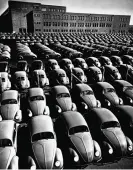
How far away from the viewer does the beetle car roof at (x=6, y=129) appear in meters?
7.27

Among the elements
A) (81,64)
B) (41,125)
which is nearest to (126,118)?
(41,125)

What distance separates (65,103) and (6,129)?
15.1 ft

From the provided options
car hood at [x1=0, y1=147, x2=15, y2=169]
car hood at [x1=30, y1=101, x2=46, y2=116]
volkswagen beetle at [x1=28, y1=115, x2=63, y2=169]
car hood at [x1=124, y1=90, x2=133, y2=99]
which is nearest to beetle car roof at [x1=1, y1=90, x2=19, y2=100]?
car hood at [x1=30, y1=101, x2=46, y2=116]

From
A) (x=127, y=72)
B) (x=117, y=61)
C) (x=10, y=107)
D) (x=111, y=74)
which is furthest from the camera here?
(x=117, y=61)

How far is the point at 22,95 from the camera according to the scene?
1409 centimetres

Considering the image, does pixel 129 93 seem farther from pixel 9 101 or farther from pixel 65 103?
pixel 9 101

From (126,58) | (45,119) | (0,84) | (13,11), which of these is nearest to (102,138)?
(45,119)

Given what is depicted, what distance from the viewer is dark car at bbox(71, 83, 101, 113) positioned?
37.1 ft

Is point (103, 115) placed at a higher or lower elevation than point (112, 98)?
lower

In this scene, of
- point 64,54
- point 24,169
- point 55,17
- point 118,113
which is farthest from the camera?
point 55,17

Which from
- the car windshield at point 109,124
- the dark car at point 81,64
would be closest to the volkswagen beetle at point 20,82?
the dark car at point 81,64

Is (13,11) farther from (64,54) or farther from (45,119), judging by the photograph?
(45,119)

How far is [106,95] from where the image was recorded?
12.4 meters

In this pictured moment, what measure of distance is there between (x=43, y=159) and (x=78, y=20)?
246 ft
